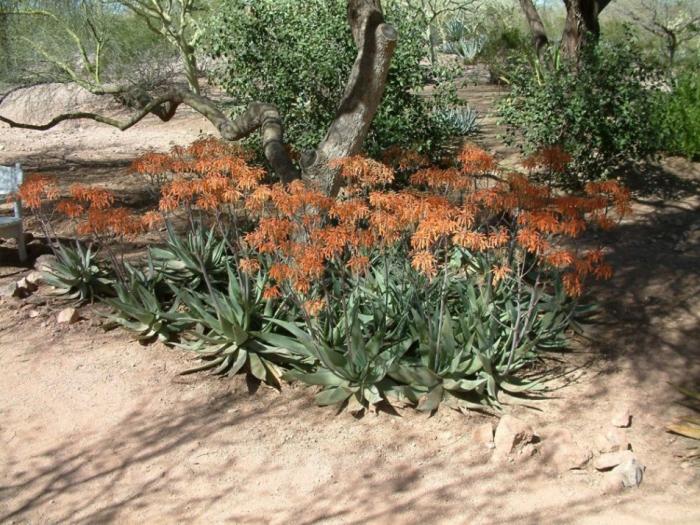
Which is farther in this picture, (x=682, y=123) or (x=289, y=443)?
(x=682, y=123)

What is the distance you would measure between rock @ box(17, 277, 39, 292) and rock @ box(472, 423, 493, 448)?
4.22 m

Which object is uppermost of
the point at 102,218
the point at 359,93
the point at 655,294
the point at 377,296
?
the point at 359,93

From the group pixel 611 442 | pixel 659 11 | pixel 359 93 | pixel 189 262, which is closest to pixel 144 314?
pixel 189 262

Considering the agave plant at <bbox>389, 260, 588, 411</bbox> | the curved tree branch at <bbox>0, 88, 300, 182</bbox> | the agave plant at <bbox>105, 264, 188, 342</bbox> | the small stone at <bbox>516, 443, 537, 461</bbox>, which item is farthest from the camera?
the curved tree branch at <bbox>0, 88, 300, 182</bbox>

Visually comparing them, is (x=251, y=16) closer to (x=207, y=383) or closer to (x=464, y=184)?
(x=464, y=184)

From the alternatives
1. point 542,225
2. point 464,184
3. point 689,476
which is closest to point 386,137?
point 464,184

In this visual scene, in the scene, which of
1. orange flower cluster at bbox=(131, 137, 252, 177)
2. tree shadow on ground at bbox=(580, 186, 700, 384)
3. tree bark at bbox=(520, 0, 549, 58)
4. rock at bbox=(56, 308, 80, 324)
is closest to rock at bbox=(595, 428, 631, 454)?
tree shadow on ground at bbox=(580, 186, 700, 384)

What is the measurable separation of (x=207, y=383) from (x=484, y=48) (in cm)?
2194

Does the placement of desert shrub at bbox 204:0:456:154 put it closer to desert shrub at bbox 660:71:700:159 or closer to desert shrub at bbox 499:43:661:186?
desert shrub at bbox 499:43:661:186

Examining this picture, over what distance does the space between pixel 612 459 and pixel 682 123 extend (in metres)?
7.00

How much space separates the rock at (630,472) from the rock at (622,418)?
0.52 metres

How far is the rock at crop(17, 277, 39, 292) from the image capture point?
6777 millimetres

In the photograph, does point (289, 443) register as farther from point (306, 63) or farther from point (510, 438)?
point (306, 63)

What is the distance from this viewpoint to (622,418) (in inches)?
187
